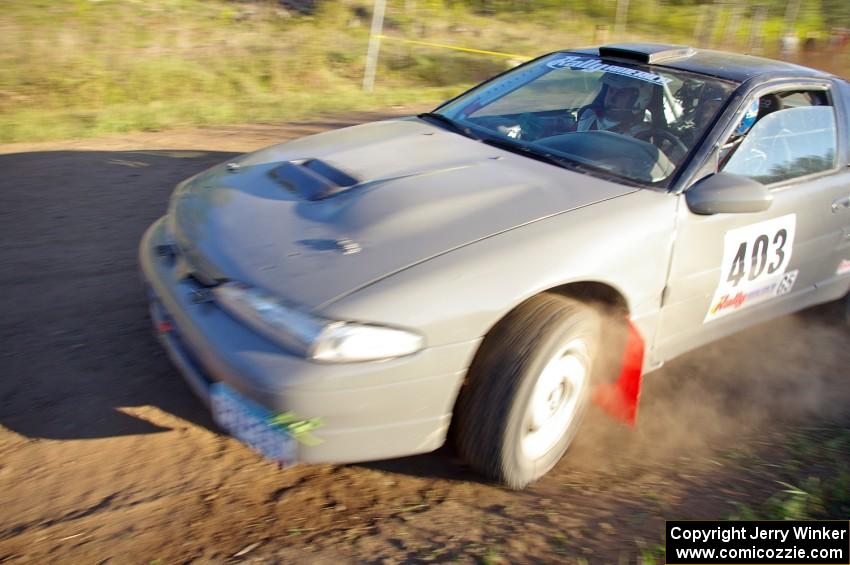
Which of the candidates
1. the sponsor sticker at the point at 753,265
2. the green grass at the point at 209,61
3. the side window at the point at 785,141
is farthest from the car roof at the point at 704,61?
the green grass at the point at 209,61

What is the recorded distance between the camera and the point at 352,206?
3.11 metres

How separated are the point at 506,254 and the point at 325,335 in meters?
0.75

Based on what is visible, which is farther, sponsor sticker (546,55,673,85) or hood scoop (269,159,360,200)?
sponsor sticker (546,55,673,85)

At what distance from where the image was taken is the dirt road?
8.66ft

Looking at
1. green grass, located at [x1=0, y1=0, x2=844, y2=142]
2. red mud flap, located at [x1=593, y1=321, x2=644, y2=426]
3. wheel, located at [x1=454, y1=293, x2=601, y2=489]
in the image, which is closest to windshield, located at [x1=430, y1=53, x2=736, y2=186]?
red mud flap, located at [x1=593, y1=321, x2=644, y2=426]


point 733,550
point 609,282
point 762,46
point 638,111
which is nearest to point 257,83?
point 638,111

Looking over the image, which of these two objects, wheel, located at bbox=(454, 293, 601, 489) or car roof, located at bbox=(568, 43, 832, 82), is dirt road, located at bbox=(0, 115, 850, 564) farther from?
car roof, located at bbox=(568, 43, 832, 82)

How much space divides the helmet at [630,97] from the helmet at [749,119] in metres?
0.48

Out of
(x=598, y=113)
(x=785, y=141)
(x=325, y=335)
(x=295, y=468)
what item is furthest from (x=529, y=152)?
(x=295, y=468)

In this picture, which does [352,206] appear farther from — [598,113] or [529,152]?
[598,113]

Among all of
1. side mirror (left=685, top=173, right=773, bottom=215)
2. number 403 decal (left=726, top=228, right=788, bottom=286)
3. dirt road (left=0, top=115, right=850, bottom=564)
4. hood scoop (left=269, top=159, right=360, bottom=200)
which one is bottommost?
dirt road (left=0, top=115, right=850, bottom=564)

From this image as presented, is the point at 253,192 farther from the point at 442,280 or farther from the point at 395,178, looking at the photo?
the point at 442,280

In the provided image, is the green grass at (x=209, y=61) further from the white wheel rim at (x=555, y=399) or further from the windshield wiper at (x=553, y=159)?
the white wheel rim at (x=555, y=399)

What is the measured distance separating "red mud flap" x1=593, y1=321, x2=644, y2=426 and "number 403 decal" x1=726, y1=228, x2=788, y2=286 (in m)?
0.65
